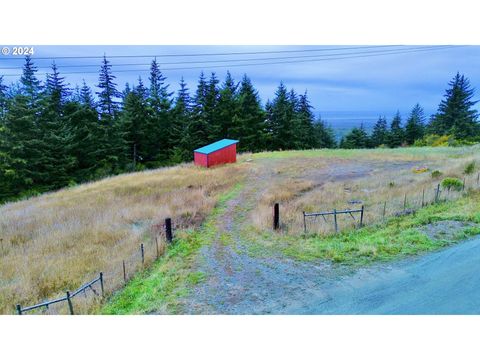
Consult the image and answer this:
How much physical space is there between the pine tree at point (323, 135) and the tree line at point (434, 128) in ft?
5.86

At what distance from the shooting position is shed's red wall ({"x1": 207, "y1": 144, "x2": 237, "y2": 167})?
1758cm

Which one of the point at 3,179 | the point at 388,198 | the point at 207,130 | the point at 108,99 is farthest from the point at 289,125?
the point at 3,179

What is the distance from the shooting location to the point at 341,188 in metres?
11.2

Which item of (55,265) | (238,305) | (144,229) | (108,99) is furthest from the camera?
(108,99)

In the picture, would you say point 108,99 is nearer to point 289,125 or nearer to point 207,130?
point 207,130

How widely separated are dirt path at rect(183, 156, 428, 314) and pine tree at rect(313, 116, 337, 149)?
1277 inches

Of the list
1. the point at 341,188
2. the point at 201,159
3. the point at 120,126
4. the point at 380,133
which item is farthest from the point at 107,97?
the point at 380,133

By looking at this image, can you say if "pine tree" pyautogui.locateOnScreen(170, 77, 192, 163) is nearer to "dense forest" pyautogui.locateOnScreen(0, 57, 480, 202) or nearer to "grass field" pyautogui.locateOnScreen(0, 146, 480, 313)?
"dense forest" pyautogui.locateOnScreen(0, 57, 480, 202)

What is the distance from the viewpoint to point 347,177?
13695 mm

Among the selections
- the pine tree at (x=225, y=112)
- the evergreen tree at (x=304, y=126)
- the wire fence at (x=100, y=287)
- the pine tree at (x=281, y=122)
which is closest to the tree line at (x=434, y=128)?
the evergreen tree at (x=304, y=126)

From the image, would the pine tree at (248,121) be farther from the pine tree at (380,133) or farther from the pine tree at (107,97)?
the pine tree at (380,133)

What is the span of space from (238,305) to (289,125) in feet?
96.1

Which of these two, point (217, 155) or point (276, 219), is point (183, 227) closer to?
point (276, 219)

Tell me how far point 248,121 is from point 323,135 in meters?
16.1
